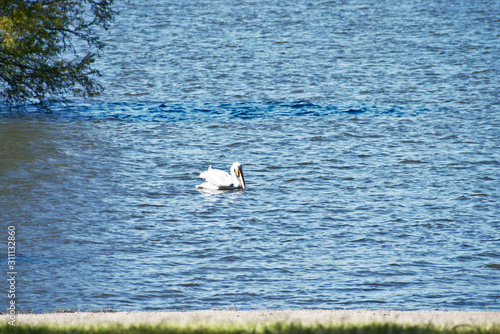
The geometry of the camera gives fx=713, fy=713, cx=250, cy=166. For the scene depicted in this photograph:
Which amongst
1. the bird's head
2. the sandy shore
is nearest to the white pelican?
the bird's head

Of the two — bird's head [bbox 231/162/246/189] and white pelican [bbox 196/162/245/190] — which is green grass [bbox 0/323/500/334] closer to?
white pelican [bbox 196/162/245/190]

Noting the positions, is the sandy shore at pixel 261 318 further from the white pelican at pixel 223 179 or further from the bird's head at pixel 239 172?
the bird's head at pixel 239 172

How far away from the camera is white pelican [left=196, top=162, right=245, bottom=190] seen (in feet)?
50.1

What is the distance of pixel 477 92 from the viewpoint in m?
24.7

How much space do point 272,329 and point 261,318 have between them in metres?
1.19

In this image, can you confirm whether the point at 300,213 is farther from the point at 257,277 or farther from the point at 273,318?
the point at 273,318

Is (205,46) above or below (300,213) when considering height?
above

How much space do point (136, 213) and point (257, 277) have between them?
3.97 metres

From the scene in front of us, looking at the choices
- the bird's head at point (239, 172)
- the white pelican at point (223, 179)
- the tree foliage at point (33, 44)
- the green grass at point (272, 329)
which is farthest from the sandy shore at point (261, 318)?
the tree foliage at point (33, 44)

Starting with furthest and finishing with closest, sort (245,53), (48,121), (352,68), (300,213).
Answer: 1. (245,53)
2. (352,68)
3. (48,121)
4. (300,213)

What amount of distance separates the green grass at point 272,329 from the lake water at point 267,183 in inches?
101

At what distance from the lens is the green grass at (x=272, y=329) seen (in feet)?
22.7

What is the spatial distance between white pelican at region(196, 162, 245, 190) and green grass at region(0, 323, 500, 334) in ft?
26.5

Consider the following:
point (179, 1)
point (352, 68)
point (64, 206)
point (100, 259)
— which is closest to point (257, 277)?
point (100, 259)
